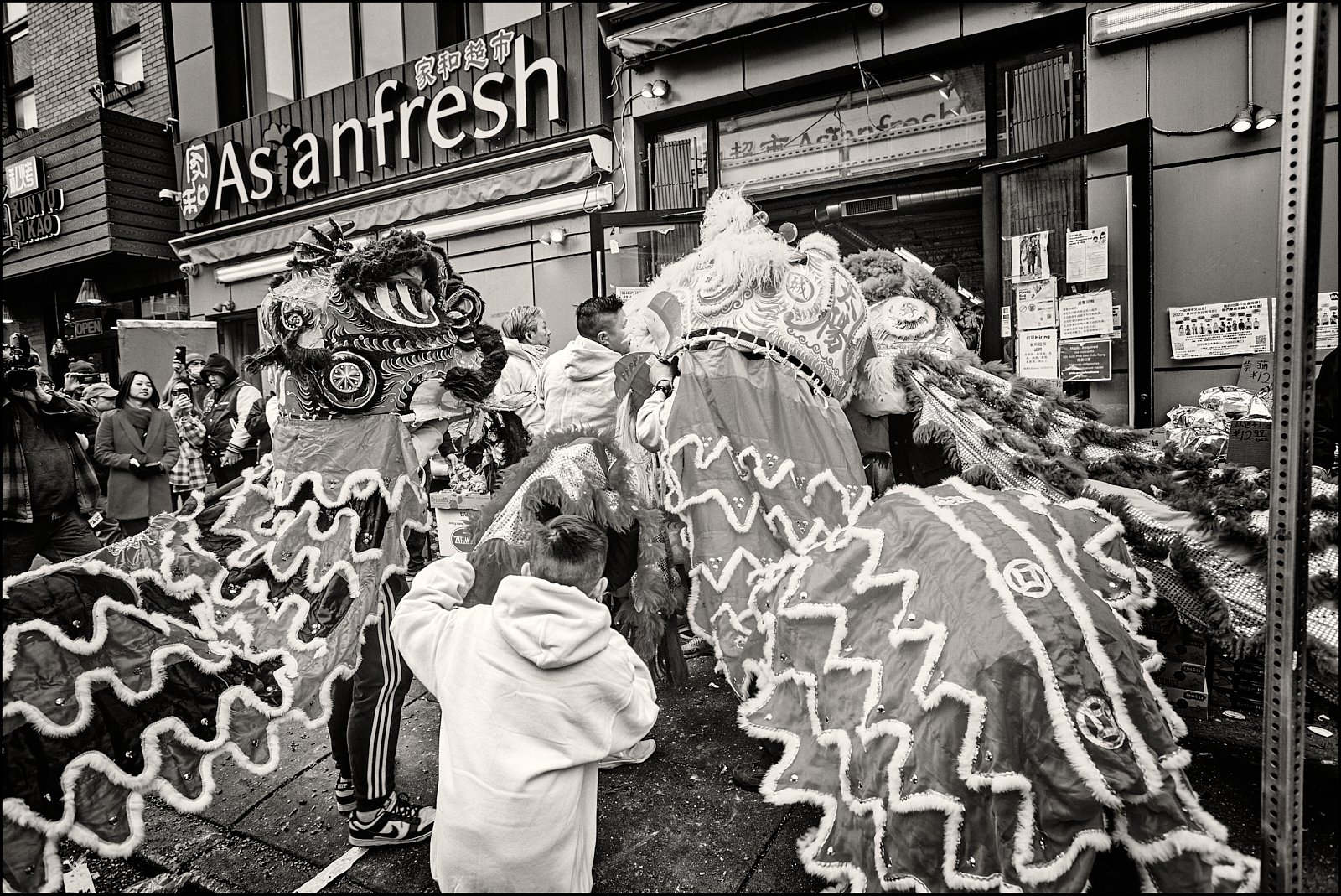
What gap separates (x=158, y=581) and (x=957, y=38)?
254 inches

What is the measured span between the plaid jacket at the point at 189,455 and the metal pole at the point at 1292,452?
5.76 metres

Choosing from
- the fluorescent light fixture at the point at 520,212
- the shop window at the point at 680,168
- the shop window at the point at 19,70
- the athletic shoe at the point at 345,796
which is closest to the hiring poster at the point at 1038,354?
the shop window at the point at 680,168

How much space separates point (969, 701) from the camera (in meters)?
1.60

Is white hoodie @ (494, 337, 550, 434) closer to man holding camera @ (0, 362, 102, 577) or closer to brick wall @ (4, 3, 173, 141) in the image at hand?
man holding camera @ (0, 362, 102, 577)

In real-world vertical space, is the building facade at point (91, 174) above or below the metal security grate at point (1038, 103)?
above

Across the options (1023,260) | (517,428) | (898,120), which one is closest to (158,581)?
(517,428)

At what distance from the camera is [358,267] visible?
253cm

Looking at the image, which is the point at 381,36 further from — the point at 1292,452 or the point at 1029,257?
the point at 1292,452

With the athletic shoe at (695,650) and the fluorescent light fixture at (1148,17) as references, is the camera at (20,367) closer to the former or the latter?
the athletic shoe at (695,650)

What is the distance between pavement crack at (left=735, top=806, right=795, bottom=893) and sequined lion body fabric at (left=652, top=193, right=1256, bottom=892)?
321mm

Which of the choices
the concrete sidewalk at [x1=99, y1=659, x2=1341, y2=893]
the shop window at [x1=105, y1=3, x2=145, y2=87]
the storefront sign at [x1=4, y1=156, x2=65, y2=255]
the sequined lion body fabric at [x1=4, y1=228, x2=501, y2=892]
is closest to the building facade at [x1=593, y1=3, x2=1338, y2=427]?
the concrete sidewalk at [x1=99, y1=659, x2=1341, y2=893]

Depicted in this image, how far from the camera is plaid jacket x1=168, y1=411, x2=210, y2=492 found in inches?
211

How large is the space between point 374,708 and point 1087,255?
517cm

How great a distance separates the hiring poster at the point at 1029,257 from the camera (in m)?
5.41
